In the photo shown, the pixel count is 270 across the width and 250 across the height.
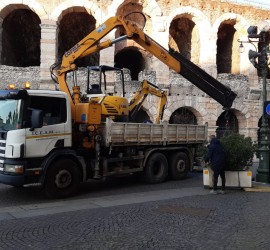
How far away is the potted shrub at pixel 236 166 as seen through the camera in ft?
35.1

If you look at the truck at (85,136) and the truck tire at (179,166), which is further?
the truck tire at (179,166)

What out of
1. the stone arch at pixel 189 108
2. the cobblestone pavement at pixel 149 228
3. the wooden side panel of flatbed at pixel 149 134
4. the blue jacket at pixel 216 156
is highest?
the stone arch at pixel 189 108

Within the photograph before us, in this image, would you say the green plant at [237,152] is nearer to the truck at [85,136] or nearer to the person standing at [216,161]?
the person standing at [216,161]

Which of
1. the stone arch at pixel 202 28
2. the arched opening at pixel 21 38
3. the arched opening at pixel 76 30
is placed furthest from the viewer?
the arched opening at pixel 76 30

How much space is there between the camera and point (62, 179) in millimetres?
9250

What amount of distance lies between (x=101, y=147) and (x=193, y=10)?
16.8 meters

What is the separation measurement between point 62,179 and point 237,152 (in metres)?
4.95

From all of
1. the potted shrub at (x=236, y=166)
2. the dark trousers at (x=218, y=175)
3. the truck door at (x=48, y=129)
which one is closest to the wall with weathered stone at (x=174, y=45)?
the potted shrub at (x=236, y=166)

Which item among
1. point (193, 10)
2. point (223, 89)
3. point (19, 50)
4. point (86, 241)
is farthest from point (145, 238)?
point (19, 50)

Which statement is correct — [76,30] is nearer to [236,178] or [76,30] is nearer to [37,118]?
[236,178]

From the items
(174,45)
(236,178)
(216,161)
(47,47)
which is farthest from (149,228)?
(174,45)

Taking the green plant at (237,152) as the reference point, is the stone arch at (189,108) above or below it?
above

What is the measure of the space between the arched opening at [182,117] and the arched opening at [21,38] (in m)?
→ 11.5

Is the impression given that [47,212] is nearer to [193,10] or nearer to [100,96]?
[100,96]
